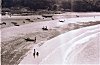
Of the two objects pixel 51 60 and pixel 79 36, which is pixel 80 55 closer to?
pixel 51 60

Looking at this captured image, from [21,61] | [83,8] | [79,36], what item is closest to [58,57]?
[21,61]

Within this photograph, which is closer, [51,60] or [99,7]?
[51,60]

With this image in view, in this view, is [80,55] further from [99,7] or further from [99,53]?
[99,7]

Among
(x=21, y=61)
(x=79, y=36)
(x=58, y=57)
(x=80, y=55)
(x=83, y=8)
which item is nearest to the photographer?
(x=21, y=61)

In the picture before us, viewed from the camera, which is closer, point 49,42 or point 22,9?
point 49,42

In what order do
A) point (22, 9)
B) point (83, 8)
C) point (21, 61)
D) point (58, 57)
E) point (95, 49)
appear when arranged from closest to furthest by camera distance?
point (21, 61)
point (58, 57)
point (95, 49)
point (22, 9)
point (83, 8)

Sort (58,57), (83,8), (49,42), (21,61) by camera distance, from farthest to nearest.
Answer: (83,8), (49,42), (58,57), (21,61)

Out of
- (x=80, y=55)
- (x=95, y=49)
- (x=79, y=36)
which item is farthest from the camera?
(x=79, y=36)

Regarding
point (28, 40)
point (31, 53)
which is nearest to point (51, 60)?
point (31, 53)
